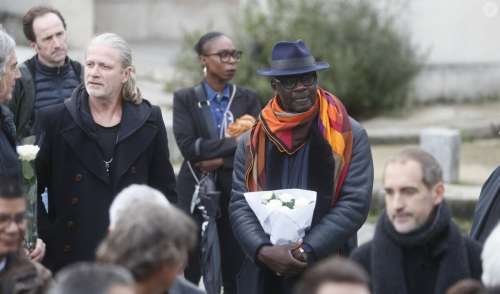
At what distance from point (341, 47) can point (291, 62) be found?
841 centimetres

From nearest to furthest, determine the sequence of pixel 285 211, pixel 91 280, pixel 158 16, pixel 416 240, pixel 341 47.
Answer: pixel 91 280, pixel 416 240, pixel 285 211, pixel 341 47, pixel 158 16

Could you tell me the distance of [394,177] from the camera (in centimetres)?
554

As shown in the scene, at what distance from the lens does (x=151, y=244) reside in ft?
14.8

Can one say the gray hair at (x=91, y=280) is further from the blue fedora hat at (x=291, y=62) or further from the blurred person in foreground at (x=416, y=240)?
the blue fedora hat at (x=291, y=62)

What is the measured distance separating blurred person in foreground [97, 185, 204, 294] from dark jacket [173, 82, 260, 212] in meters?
3.55

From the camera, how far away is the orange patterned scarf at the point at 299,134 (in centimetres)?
675

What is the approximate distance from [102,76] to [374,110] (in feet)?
29.7

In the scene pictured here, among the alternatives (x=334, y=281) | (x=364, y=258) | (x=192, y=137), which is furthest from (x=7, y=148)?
(x=334, y=281)

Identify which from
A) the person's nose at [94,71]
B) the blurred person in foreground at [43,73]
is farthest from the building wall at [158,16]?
the person's nose at [94,71]

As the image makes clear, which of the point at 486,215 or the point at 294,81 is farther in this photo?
the point at 294,81

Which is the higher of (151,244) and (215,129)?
(151,244)

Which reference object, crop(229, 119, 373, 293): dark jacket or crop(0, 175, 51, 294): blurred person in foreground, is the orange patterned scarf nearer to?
crop(229, 119, 373, 293): dark jacket

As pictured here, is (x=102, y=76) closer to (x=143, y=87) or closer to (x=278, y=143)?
(x=278, y=143)

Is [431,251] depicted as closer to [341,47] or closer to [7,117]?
[7,117]
